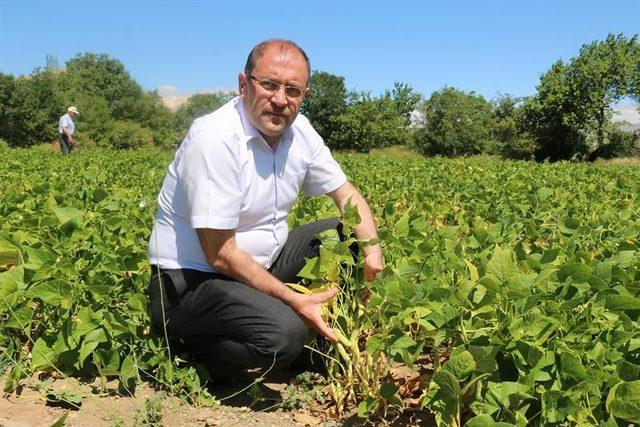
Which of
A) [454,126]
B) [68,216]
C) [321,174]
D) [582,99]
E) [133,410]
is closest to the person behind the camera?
[133,410]

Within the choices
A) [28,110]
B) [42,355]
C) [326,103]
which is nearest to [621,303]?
[42,355]

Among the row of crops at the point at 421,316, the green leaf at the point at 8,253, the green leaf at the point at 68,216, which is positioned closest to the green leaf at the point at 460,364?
the row of crops at the point at 421,316

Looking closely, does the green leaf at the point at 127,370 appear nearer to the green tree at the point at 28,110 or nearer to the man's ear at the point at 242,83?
the man's ear at the point at 242,83

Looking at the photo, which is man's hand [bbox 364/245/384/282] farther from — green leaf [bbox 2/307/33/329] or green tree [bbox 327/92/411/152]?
green tree [bbox 327/92/411/152]

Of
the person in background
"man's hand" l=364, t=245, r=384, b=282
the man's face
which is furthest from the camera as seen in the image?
the person in background

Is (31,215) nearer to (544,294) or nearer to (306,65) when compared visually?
(306,65)

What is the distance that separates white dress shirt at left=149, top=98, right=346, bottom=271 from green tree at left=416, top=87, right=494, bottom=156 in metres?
51.2

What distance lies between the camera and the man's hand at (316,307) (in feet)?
7.88

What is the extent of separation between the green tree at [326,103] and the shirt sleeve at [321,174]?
187 feet

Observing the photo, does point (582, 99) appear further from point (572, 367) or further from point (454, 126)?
point (572, 367)

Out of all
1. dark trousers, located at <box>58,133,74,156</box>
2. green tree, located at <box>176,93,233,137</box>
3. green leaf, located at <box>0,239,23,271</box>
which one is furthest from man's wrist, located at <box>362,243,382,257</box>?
green tree, located at <box>176,93,233,137</box>

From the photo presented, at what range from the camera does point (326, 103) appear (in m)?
61.2

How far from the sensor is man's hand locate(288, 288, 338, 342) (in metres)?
2.40

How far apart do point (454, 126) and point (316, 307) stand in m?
53.0
